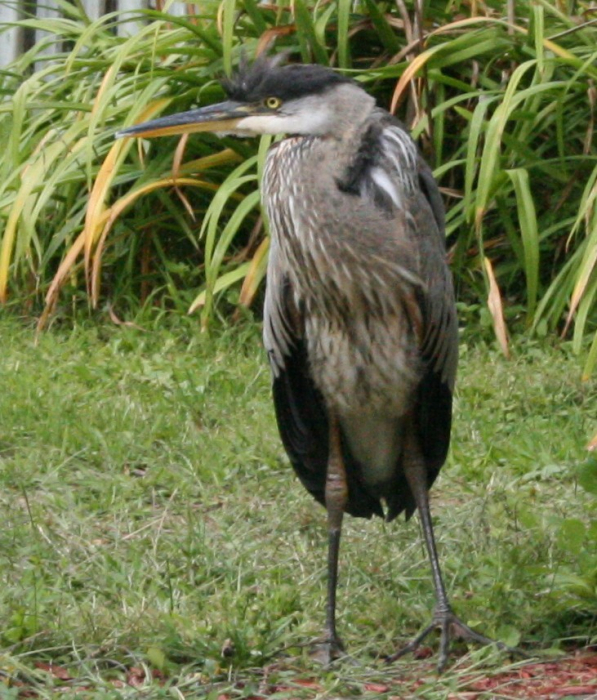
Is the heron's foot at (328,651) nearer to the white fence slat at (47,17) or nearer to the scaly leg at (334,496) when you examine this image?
the scaly leg at (334,496)

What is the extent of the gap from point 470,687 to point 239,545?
116cm

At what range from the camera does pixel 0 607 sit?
12.1 feet

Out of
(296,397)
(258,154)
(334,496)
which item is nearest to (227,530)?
(334,496)

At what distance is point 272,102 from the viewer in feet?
13.3

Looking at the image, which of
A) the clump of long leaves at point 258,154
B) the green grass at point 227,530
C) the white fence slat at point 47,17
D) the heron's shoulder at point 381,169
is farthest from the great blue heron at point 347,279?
the white fence slat at point 47,17

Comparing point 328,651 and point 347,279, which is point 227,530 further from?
point 347,279

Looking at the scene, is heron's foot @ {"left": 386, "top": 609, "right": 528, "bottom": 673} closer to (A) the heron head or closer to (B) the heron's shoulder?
(B) the heron's shoulder

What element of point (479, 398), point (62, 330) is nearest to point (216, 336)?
point (62, 330)

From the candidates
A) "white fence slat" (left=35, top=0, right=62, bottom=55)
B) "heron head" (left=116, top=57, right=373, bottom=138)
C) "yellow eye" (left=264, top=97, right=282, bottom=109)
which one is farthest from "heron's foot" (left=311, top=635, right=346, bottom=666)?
"white fence slat" (left=35, top=0, right=62, bottom=55)

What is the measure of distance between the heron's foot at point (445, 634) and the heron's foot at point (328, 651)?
14 centimetres

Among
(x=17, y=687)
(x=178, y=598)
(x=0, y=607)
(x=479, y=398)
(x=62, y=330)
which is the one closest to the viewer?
(x=17, y=687)

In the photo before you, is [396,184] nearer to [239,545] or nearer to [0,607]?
[239,545]

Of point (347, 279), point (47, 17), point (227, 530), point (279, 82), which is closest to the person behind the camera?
Result: point (347, 279)

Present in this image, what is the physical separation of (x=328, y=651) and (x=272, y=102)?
1599 millimetres
